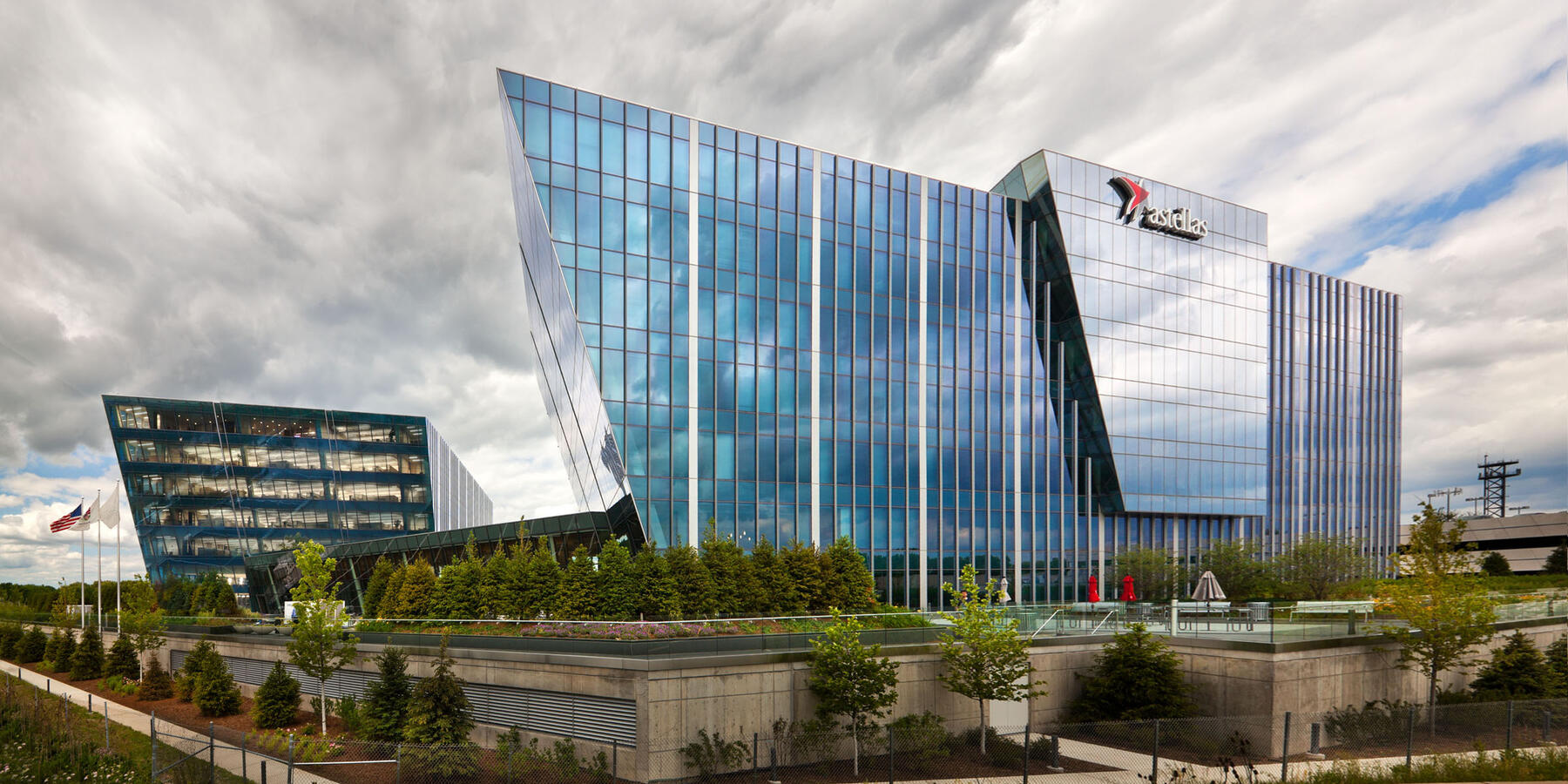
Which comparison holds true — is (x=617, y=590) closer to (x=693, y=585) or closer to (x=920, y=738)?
(x=693, y=585)

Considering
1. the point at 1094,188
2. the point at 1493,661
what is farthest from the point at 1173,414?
the point at 1493,661

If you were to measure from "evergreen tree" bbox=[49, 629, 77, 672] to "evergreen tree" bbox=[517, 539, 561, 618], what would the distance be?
31183 millimetres

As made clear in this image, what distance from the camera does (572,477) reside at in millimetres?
70375

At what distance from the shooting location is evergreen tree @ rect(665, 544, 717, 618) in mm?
29109

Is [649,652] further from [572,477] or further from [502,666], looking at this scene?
[572,477]

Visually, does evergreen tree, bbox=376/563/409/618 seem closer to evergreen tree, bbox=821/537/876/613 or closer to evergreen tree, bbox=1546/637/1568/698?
evergreen tree, bbox=821/537/876/613

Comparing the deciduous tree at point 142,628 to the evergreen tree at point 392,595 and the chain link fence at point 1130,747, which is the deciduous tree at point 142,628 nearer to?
the evergreen tree at point 392,595

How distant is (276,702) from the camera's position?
27.2 metres

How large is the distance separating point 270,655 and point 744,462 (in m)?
23.3

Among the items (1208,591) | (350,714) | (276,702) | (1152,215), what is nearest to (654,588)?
(350,714)

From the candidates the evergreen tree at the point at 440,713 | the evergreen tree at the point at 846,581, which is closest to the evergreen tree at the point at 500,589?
the evergreen tree at the point at 440,713

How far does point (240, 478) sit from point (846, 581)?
58081 mm

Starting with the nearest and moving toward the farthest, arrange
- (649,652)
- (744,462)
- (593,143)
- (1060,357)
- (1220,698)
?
(649,652)
(1220,698)
(593,143)
(744,462)
(1060,357)

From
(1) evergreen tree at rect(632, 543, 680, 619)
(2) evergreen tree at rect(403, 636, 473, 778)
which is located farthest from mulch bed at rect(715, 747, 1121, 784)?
(1) evergreen tree at rect(632, 543, 680, 619)
